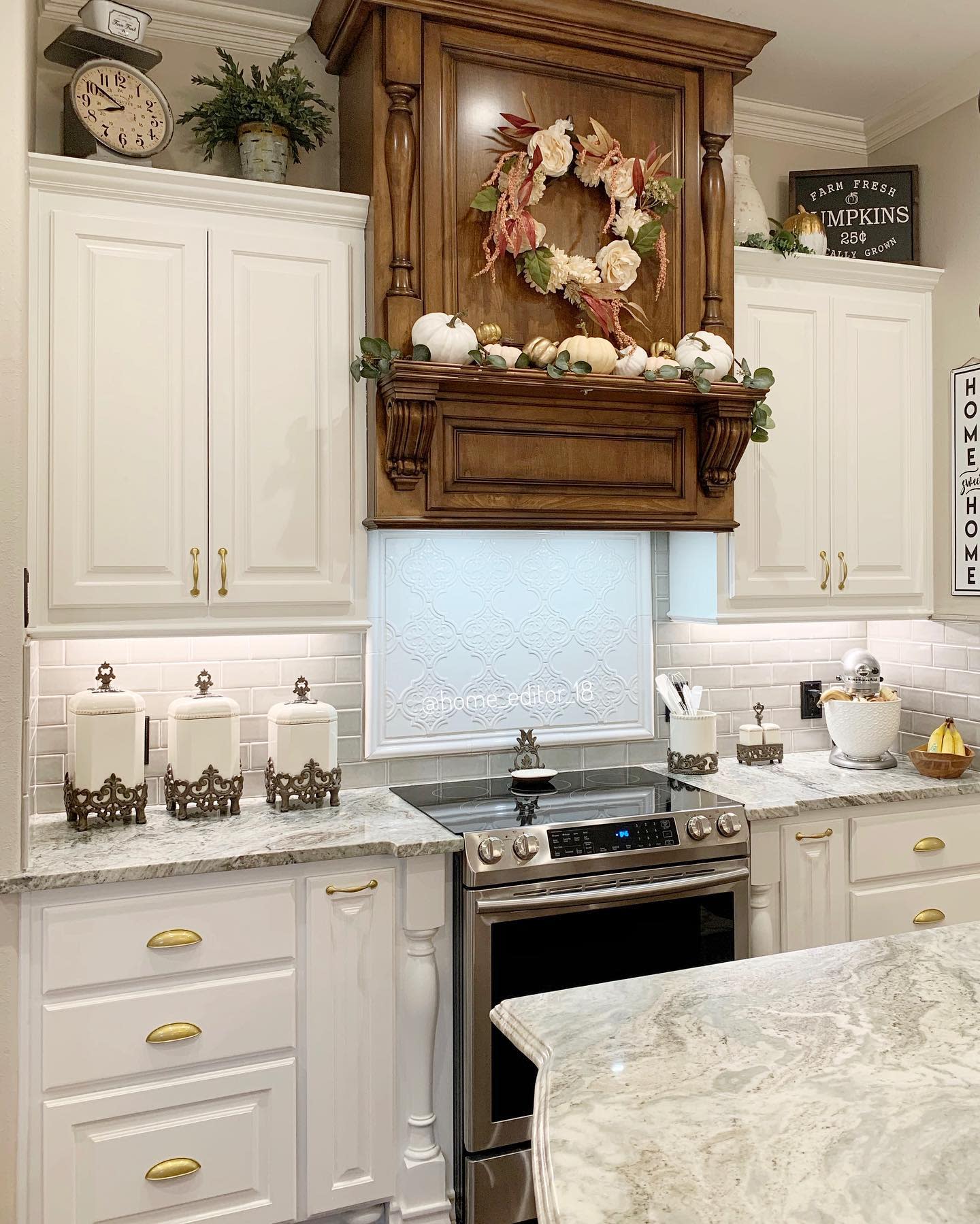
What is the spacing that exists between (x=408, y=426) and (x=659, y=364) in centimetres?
71

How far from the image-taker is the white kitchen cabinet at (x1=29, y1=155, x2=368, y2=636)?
2252mm

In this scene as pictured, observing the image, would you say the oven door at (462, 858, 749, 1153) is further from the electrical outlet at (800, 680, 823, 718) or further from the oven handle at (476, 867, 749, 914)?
the electrical outlet at (800, 680, 823, 718)

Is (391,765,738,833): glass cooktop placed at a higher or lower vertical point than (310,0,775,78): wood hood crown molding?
lower

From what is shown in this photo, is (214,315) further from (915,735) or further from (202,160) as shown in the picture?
(915,735)

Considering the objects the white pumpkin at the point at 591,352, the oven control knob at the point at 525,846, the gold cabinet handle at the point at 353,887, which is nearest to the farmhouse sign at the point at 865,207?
the white pumpkin at the point at 591,352

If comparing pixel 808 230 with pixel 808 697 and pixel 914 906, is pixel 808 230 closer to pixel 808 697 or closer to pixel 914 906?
pixel 808 697

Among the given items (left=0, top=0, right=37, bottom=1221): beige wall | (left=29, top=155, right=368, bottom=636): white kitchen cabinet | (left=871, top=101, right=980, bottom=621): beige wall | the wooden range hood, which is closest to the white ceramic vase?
the wooden range hood

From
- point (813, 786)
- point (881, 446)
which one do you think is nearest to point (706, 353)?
point (881, 446)

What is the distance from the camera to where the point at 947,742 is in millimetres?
2938

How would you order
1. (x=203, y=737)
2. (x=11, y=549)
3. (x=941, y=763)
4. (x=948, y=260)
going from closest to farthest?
(x=11, y=549), (x=203, y=737), (x=941, y=763), (x=948, y=260)

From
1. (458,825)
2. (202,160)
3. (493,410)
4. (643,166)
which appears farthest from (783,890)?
(202,160)

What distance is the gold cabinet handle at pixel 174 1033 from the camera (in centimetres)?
207

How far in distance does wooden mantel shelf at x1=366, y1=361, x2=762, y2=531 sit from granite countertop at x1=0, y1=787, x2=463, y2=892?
753 mm

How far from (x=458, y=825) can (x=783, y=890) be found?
93 cm
